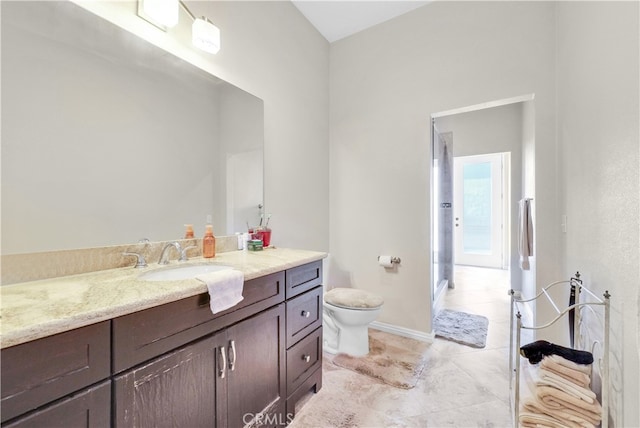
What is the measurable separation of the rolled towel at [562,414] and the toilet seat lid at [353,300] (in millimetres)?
965

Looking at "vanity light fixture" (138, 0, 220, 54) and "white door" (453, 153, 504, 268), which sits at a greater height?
"vanity light fixture" (138, 0, 220, 54)

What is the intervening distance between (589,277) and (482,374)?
968 millimetres

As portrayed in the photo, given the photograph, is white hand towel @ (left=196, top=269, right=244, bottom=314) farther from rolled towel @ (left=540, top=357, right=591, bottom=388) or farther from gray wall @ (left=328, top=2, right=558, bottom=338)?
gray wall @ (left=328, top=2, right=558, bottom=338)

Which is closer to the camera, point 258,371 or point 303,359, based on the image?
point 258,371

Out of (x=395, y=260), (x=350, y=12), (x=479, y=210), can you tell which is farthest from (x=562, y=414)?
(x=479, y=210)

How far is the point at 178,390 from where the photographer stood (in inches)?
35.9

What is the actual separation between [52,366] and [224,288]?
0.47m

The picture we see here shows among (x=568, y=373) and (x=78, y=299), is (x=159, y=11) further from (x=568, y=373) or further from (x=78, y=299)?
(x=568, y=373)

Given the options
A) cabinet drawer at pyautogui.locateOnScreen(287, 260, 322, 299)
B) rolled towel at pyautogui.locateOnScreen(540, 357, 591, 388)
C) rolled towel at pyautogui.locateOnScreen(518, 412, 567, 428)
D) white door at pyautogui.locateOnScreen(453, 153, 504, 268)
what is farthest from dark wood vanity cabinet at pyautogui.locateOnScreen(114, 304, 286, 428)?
white door at pyautogui.locateOnScreen(453, 153, 504, 268)

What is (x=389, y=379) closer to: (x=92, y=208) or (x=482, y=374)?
(x=482, y=374)

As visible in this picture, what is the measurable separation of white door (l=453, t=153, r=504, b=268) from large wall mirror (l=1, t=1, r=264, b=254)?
4.65 m

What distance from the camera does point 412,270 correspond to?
7.85 ft

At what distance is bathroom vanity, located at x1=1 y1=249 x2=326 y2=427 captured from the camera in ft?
2.05

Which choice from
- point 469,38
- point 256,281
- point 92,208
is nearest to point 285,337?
point 256,281
